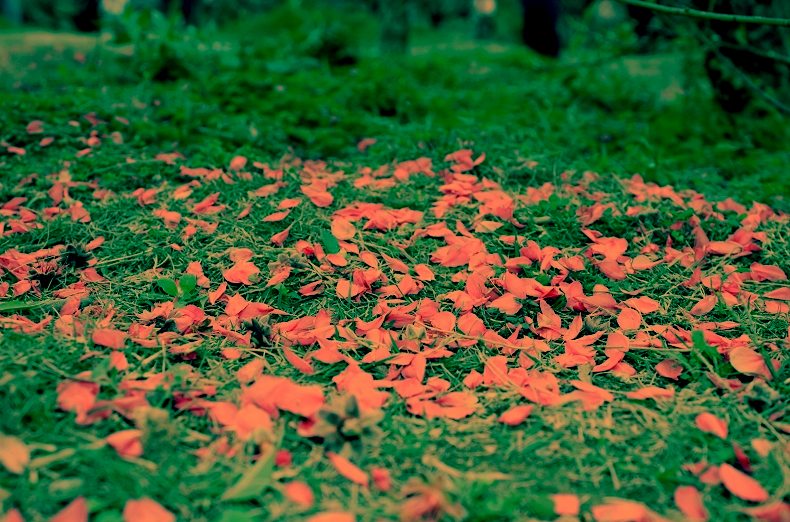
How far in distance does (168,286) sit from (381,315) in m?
0.58

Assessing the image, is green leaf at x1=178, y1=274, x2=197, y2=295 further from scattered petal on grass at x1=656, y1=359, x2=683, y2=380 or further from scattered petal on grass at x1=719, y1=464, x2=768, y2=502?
scattered petal on grass at x1=719, y1=464, x2=768, y2=502

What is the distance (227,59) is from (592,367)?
3.75 metres

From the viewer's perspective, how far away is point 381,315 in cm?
172

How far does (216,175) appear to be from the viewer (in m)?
2.54

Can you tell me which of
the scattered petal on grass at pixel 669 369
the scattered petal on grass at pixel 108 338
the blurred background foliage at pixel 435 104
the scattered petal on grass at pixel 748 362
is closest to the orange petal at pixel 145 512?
the scattered petal on grass at pixel 108 338

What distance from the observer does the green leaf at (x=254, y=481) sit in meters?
1.13

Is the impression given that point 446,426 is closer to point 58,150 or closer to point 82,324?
point 82,324

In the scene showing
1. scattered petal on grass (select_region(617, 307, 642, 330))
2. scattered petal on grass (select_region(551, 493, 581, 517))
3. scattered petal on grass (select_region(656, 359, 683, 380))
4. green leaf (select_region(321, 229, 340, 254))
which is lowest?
scattered petal on grass (select_region(551, 493, 581, 517))

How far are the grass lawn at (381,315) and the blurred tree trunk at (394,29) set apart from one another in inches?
98.7

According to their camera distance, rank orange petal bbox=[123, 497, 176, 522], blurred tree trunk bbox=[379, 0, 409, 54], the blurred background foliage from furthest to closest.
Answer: blurred tree trunk bbox=[379, 0, 409, 54], the blurred background foliage, orange petal bbox=[123, 497, 176, 522]

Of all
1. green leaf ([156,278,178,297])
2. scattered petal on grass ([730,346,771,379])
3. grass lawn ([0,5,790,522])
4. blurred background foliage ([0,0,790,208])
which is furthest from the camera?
blurred background foliage ([0,0,790,208])

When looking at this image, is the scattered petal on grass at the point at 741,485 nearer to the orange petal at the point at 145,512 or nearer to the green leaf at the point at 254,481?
the green leaf at the point at 254,481

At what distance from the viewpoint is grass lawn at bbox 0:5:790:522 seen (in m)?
1.18

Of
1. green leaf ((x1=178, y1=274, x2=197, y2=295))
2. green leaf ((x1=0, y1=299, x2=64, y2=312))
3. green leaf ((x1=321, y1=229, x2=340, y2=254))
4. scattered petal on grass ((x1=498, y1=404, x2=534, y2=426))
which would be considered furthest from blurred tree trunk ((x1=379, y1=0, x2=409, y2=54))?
scattered petal on grass ((x1=498, y1=404, x2=534, y2=426))
